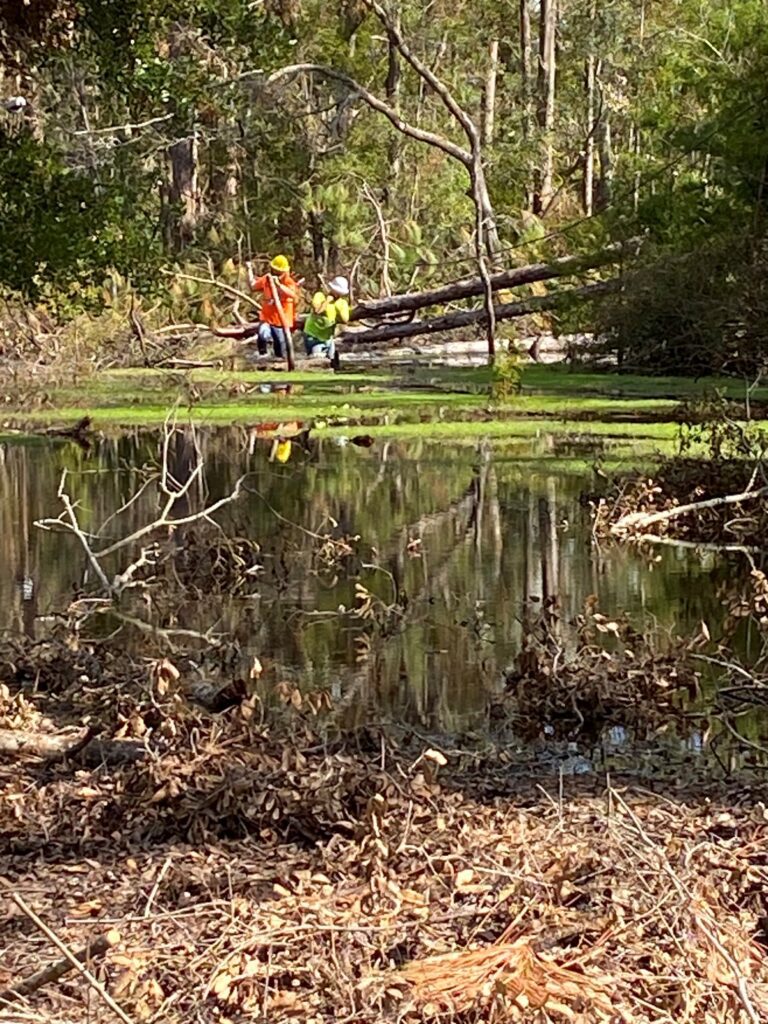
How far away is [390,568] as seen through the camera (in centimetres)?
1080

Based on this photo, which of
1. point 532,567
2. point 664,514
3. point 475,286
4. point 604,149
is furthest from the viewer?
point 604,149

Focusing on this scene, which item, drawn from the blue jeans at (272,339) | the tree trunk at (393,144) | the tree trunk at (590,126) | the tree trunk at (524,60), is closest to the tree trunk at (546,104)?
the tree trunk at (524,60)

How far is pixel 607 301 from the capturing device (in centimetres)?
2269

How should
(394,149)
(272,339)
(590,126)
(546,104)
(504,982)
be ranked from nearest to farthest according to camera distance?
(504,982), (272,339), (394,149), (546,104), (590,126)

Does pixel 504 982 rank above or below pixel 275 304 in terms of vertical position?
below

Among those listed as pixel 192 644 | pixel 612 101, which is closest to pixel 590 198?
pixel 612 101

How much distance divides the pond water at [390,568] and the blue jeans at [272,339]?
9.33 meters

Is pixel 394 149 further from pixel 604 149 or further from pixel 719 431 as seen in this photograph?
pixel 719 431

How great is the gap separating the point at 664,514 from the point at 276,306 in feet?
49.9

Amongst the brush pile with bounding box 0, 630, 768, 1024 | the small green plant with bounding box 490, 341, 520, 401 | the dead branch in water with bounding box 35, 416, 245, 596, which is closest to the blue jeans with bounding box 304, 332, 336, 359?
the small green plant with bounding box 490, 341, 520, 401

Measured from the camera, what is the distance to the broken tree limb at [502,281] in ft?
79.7

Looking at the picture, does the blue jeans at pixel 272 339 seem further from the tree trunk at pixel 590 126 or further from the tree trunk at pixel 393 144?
the tree trunk at pixel 590 126

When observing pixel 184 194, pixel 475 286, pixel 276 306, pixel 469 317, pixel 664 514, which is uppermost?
pixel 184 194

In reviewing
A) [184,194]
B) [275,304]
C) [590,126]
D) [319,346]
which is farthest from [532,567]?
[590,126]
